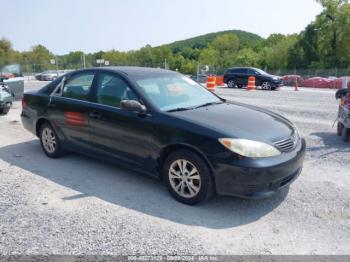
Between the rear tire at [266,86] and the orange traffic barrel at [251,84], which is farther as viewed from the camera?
the rear tire at [266,86]

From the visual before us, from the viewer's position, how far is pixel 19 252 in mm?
3178

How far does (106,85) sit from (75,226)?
85.7 inches

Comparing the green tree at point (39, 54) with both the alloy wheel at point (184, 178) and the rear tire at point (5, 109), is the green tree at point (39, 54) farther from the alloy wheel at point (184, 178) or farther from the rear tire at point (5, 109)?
the alloy wheel at point (184, 178)

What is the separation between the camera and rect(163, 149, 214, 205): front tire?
12.7 feet

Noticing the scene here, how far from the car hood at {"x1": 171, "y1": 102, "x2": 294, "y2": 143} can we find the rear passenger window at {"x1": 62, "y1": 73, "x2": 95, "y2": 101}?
1665 mm

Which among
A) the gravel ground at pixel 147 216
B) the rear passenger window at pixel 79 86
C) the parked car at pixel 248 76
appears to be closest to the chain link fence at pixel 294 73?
the parked car at pixel 248 76

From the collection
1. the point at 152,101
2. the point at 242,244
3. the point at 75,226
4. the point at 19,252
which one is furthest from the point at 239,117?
the point at 19,252

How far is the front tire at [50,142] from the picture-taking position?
578 cm

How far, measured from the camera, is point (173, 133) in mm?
4082

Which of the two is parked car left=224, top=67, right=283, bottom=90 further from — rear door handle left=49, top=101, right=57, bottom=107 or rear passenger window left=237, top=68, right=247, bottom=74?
rear door handle left=49, top=101, right=57, bottom=107

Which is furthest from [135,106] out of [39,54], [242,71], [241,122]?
[39,54]

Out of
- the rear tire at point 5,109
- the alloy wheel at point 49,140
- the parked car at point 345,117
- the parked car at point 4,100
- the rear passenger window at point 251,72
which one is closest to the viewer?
the alloy wheel at point 49,140

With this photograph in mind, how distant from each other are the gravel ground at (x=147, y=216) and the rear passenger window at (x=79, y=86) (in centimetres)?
113

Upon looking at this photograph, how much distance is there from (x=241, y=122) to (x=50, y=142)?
341 cm
